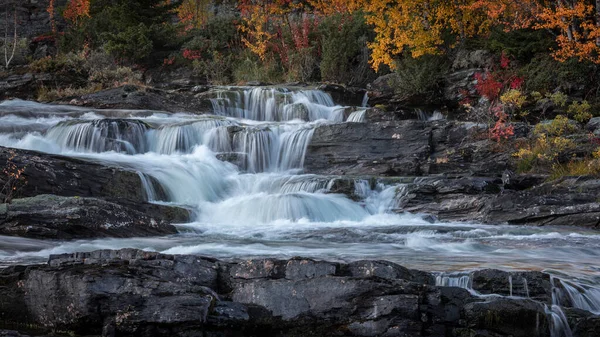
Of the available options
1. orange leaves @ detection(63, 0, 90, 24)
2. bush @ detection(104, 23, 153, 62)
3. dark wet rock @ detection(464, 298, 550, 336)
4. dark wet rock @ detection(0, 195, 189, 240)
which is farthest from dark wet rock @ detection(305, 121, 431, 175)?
orange leaves @ detection(63, 0, 90, 24)

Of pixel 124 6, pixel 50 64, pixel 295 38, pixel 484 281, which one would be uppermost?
pixel 124 6

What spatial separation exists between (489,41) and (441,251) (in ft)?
41.2

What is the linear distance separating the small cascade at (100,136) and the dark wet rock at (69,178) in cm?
321

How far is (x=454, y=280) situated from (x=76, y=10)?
2774 centimetres

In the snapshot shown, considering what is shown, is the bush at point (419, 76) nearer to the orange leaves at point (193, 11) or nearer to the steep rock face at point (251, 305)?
the steep rock face at point (251, 305)

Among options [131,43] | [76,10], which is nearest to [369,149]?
[131,43]

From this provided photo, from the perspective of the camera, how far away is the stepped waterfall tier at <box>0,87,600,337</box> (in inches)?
204

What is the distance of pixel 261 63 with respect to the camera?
81.9 ft

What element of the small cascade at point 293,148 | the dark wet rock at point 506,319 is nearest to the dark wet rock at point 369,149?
the small cascade at point 293,148

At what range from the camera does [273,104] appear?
1931 cm

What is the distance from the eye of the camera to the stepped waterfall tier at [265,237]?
5176 millimetres

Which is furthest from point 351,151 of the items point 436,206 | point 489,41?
point 489,41

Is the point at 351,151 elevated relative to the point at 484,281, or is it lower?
elevated

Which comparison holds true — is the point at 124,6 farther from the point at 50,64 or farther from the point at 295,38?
the point at 295,38
